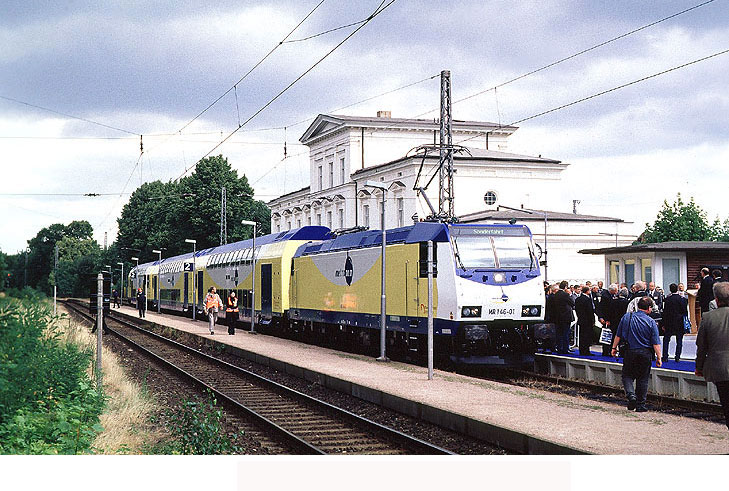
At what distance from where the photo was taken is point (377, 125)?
2075cm

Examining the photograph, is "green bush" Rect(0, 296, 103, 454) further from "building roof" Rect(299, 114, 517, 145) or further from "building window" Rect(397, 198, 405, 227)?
"building window" Rect(397, 198, 405, 227)

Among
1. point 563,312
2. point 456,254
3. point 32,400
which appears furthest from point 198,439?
point 563,312

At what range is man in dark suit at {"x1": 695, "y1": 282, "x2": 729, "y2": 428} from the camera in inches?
359

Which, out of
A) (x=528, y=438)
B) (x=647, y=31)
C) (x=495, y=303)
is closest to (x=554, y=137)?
(x=647, y=31)

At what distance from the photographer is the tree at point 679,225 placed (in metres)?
13.0

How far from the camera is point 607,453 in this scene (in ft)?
30.3

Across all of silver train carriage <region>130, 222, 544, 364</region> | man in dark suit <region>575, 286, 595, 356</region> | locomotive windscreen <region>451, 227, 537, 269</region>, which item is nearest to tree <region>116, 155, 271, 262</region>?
silver train carriage <region>130, 222, 544, 364</region>

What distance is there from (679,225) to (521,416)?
6.91 metres

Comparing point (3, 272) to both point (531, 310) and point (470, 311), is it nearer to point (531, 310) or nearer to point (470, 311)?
point (470, 311)

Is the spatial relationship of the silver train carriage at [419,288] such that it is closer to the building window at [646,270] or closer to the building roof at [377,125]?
the building roof at [377,125]

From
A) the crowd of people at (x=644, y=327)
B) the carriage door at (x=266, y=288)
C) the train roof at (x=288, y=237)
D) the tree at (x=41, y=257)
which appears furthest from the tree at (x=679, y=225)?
the carriage door at (x=266, y=288)

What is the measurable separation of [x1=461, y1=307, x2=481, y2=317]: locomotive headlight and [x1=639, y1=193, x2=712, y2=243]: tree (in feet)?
12.3

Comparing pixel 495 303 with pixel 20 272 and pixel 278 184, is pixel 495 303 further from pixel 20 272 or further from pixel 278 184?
pixel 20 272
